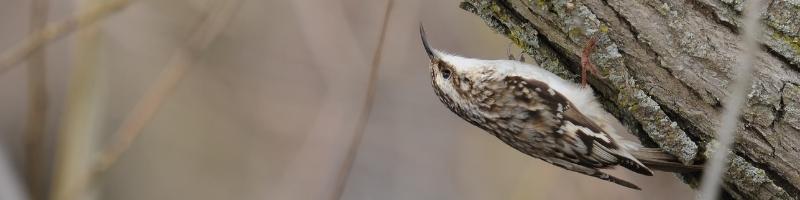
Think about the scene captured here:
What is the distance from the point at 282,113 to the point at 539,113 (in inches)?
98.2

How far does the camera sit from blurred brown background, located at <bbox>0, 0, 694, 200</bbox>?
12.4ft

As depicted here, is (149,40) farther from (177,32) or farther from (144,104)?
(144,104)

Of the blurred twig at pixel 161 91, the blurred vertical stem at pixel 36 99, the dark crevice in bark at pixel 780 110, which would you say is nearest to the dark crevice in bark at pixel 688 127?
the dark crevice in bark at pixel 780 110

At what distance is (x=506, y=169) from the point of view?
4.18 meters

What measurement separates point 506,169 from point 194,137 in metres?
1.97

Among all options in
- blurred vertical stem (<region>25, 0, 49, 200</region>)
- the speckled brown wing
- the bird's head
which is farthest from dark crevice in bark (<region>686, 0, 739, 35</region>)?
blurred vertical stem (<region>25, 0, 49, 200</region>)

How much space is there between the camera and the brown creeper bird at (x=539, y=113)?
223 centimetres

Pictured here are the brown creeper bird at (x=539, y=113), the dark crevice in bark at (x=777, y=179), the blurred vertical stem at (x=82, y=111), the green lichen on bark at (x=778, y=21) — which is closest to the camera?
the green lichen on bark at (x=778, y=21)

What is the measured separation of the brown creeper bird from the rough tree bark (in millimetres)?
214

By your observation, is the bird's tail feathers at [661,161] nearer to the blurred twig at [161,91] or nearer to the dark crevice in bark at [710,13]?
the dark crevice in bark at [710,13]

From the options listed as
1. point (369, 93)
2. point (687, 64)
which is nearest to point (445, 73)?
point (369, 93)

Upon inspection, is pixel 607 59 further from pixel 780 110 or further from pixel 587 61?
pixel 780 110

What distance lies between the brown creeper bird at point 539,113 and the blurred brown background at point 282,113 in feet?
3.33

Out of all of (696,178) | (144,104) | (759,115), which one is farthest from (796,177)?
(144,104)
